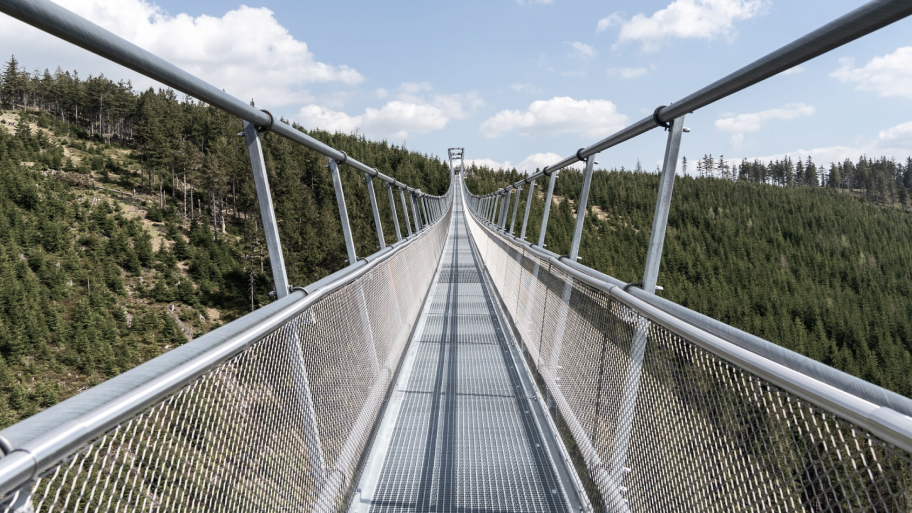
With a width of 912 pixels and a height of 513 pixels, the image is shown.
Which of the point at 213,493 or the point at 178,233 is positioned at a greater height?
the point at 213,493

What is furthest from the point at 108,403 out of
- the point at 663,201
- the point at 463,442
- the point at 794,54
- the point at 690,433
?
the point at 463,442

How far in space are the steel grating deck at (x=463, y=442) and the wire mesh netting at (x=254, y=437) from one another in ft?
0.80

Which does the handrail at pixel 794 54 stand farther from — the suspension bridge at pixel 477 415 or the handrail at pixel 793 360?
the handrail at pixel 793 360

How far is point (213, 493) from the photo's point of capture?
1327 millimetres

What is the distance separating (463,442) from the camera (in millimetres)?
3250

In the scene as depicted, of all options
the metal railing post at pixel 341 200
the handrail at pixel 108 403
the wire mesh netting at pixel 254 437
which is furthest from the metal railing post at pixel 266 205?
the metal railing post at pixel 341 200

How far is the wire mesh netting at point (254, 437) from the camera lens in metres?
0.95

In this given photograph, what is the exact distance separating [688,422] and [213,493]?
1270 mm

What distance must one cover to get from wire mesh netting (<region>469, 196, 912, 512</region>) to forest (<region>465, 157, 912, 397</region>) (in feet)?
233

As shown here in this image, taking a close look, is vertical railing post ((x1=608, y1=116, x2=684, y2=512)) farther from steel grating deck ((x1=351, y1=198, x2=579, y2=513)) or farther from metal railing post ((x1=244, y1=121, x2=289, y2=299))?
metal railing post ((x1=244, y1=121, x2=289, y2=299))

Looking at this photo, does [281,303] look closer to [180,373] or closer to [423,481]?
[180,373]

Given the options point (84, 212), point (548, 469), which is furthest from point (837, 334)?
point (84, 212)

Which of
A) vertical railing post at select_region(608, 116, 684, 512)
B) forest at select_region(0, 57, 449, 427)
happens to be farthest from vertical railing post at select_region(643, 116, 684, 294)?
forest at select_region(0, 57, 449, 427)

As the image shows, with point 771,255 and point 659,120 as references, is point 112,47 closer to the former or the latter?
point 659,120
